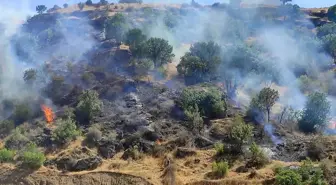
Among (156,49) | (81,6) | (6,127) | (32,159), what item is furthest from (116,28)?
(32,159)

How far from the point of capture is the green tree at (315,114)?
112 feet

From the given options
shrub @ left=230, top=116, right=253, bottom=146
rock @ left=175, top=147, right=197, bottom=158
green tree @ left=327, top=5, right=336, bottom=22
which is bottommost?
rock @ left=175, top=147, right=197, bottom=158

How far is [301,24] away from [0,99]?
174ft

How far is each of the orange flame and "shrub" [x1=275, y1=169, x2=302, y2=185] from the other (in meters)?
21.6

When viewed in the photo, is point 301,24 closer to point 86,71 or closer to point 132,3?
point 132,3

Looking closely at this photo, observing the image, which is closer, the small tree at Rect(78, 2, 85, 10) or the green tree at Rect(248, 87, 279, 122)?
the green tree at Rect(248, 87, 279, 122)

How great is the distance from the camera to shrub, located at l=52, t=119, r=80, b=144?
31.2m

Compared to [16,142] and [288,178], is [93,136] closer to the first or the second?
[16,142]

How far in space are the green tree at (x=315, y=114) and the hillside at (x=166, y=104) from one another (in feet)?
0.30

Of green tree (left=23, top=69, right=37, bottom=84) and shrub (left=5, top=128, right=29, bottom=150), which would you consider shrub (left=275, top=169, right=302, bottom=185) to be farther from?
green tree (left=23, top=69, right=37, bottom=84)

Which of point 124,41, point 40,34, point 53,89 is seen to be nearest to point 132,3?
point 40,34

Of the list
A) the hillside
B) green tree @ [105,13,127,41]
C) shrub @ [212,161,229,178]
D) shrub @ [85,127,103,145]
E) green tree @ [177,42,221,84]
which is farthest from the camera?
green tree @ [105,13,127,41]

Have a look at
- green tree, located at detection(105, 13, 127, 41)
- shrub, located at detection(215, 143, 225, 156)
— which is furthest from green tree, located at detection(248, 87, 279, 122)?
green tree, located at detection(105, 13, 127, 41)

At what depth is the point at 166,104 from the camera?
36969 millimetres
